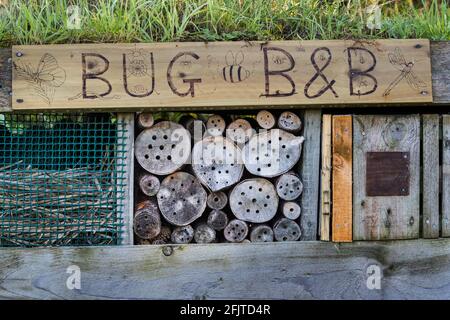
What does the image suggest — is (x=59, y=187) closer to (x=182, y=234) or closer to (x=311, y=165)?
(x=182, y=234)

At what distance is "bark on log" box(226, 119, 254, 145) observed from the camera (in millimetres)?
4094

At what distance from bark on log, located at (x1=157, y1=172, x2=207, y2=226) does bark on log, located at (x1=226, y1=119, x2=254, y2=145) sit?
0.34 m

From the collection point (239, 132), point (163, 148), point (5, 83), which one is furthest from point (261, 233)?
point (5, 83)

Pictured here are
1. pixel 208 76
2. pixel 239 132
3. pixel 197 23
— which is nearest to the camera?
pixel 208 76

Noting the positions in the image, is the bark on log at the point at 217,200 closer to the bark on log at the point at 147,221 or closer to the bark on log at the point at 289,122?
the bark on log at the point at 147,221

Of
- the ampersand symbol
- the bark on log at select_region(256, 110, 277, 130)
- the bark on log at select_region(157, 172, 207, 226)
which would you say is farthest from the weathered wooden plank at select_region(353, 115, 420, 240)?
the bark on log at select_region(157, 172, 207, 226)

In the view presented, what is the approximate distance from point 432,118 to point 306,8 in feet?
3.33

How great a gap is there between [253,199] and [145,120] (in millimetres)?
783

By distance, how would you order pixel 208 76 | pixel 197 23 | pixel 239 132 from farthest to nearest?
pixel 197 23 → pixel 239 132 → pixel 208 76

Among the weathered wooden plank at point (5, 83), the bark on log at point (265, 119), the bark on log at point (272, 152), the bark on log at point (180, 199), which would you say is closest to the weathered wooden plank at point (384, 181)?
the bark on log at point (272, 152)

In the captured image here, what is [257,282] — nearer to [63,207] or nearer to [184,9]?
[63,207]

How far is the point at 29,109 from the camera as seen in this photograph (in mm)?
3992

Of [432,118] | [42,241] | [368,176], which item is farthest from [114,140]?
[432,118]

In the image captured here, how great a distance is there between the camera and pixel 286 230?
4.12 metres
